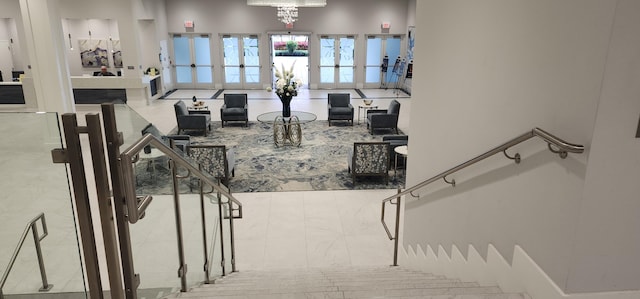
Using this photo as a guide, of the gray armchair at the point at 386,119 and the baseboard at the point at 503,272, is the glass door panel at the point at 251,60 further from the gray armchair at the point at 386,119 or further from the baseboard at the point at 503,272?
the baseboard at the point at 503,272

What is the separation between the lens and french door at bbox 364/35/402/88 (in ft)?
65.9

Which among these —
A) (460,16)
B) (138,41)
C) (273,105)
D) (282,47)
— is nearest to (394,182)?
(460,16)

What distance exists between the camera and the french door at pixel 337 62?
65.7 feet

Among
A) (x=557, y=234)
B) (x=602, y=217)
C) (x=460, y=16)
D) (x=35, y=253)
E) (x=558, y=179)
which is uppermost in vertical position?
(x=460, y=16)

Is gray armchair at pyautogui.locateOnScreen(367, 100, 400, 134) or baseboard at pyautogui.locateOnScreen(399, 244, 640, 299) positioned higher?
baseboard at pyautogui.locateOnScreen(399, 244, 640, 299)

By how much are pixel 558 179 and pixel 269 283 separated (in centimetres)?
222

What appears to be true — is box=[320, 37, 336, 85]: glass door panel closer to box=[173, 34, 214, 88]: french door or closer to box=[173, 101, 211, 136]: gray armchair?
box=[173, 34, 214, 88]: french door

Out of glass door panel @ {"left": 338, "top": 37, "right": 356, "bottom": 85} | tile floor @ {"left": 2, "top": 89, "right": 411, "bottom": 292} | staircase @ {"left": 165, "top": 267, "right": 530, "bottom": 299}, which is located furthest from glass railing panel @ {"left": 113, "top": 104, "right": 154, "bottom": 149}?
glass door panel @ {"left": 338, "top": 37, "right": 356, "bottom": 85}

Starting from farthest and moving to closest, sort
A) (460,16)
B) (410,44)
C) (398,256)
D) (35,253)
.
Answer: (410,44) < (398,256) < (460,16) < (35,253)

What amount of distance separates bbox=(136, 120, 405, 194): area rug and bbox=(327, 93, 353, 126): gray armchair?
27cm

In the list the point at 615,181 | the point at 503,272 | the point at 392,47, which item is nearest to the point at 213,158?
the point at 503,272

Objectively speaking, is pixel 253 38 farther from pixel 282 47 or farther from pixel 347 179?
pixel 347 179

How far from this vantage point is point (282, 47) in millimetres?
30125

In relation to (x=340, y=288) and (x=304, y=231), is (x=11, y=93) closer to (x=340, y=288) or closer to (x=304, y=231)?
(x=304, y=231)
